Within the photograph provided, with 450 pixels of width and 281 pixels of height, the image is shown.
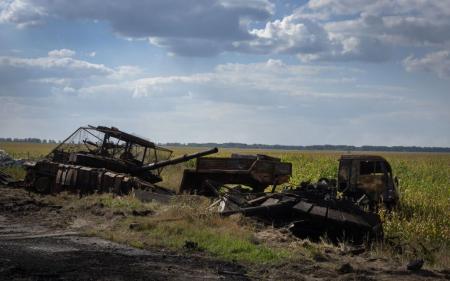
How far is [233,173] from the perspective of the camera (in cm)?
1931

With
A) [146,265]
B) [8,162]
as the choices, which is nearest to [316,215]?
[146,265]

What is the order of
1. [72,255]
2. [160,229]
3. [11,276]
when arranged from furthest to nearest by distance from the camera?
[160,229] < [72,255] < [11,276]

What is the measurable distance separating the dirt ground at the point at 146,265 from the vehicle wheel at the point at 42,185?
8797 millimetres

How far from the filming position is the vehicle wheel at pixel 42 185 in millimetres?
20547

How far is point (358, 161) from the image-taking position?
59.3 feet

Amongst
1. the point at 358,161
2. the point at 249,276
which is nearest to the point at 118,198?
the point at 358,161

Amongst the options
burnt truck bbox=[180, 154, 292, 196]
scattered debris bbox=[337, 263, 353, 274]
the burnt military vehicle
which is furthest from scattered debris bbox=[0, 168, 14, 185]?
scattered debris bbox=[337, 263, 353, 274]

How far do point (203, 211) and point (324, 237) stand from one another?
290 cm

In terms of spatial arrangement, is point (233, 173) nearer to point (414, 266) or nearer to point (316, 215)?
point (316, 215)

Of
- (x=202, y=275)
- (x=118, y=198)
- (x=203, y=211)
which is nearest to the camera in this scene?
(x=202, y=275)

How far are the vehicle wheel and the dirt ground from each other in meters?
8.80

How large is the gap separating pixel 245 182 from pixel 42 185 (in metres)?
7.44

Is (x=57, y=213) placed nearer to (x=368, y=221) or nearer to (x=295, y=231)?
(x=295, y=231)

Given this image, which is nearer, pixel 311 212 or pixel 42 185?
pixel 311 212
